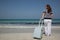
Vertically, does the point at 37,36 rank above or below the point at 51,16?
below

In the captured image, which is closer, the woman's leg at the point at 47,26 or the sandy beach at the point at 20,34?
the woman's leg at the point at 47,26

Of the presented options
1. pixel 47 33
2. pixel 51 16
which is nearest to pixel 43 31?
pixel 47 33

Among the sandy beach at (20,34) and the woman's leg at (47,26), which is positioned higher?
the woman's leg at (47,26)

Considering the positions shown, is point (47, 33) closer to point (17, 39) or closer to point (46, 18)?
point (46, 18)

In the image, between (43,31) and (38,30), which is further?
(43,31)

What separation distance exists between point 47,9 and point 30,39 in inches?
60.4

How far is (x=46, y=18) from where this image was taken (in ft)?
26.1

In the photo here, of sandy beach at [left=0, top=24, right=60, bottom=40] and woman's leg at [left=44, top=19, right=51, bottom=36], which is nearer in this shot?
woman's leg at [left=44, top=19, right=51, bottom=36]

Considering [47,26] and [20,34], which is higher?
[47,26]

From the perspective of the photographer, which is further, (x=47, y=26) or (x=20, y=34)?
(x=20, y=34)

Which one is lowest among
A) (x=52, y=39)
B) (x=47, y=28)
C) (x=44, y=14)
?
(x=52, y=39)

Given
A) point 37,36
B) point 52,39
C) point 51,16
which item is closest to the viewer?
point 37,36

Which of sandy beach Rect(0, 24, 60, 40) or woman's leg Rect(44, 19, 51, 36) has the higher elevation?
woman's leg Rect(44, 19, 51, 36)

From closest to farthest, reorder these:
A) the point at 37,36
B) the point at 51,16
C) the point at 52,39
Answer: the point at 37,36 → the point at 51,16 → the point at 52,39
